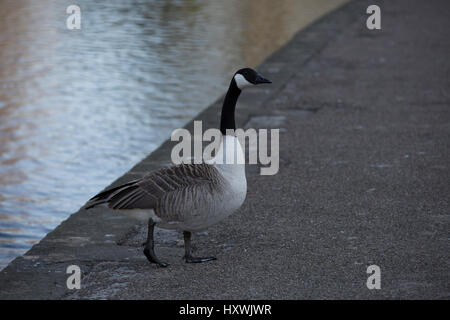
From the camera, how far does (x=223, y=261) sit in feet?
17.3

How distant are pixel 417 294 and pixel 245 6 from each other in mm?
16839

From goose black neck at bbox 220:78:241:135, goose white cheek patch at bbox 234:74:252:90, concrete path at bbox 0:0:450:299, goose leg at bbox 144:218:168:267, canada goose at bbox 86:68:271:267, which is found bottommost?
concrete path at bbox 0:0:450:299

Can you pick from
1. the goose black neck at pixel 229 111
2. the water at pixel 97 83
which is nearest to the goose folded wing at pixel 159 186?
the goose black neck at pixel 229 111

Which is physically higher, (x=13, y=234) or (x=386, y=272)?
(x=386, y=272)

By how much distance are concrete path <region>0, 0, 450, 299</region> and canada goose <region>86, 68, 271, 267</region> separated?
323 mm

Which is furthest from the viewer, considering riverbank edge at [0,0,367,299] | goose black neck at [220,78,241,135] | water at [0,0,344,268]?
water at [0,0,344,268]

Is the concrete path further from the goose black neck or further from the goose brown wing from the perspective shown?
the goose black neck

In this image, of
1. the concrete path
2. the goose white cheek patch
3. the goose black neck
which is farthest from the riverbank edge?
the goose white cheek patch

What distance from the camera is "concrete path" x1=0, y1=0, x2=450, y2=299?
4852mm

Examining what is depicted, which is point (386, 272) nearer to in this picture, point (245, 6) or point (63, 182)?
point (63, 182)

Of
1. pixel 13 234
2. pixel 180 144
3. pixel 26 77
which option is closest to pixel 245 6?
pixel 26 77

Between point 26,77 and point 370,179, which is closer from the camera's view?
point 370,179

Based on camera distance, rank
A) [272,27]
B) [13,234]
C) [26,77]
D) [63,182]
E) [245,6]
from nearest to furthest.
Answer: [13,234], [63,182], [26,77], [272,27], [245,6]
